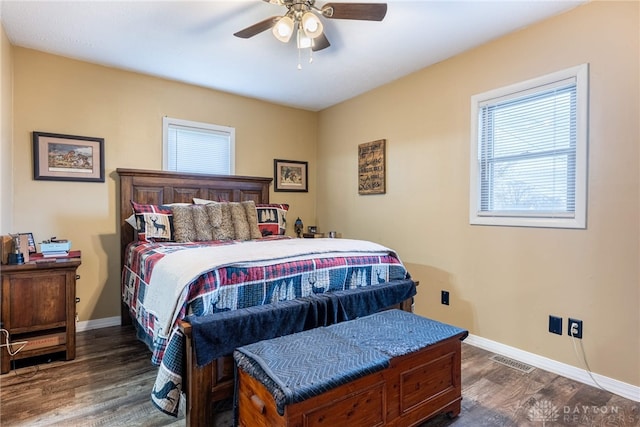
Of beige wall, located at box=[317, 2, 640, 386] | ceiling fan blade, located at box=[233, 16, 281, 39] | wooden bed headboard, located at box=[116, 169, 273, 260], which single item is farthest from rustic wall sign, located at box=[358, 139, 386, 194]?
ceiling fan blade, located at box=[233, 16, 281, 39]

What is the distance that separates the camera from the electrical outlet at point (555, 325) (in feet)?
7.72

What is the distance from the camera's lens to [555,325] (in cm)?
237

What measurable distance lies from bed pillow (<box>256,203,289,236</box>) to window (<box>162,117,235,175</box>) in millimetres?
792

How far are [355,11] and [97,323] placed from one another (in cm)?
354

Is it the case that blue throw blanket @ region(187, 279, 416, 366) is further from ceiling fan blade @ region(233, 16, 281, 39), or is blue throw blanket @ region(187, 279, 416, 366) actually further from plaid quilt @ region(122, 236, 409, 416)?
ceiling fan blade @ region(233, 16, 281, 39)

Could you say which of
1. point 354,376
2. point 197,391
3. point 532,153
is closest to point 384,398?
point 354,376

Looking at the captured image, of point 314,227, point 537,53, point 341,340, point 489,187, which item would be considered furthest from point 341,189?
point 341,340

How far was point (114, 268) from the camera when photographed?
10.8ft

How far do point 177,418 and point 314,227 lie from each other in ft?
10.1

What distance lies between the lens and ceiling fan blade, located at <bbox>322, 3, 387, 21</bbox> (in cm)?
194

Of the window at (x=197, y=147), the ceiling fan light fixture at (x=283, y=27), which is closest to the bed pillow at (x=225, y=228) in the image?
the window at (x=197, y=147)

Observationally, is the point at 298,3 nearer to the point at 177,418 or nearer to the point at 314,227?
the point at 177,418

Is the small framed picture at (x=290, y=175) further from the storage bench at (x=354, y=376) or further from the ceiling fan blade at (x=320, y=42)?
the storage bench at (x=354, y=376)

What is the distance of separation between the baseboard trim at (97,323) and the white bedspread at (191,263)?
1424mm
